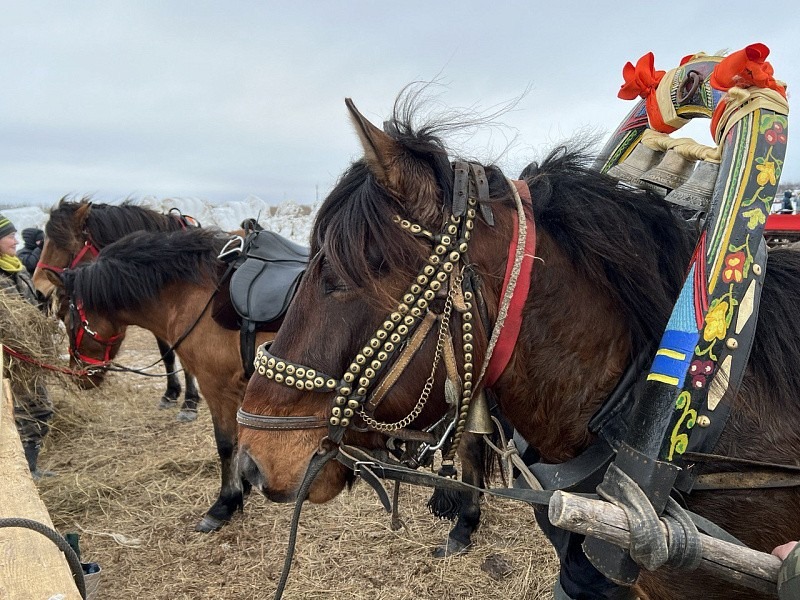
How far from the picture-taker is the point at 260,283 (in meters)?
3.30

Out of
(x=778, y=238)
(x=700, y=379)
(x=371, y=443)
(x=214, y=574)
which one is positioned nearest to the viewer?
(x=700, y=379)

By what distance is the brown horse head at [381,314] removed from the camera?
1.13 metres

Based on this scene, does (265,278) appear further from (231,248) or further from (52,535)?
(52,535)

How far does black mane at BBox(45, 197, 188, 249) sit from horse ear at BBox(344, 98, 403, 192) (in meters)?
4.94

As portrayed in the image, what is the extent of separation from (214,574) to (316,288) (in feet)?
8.80

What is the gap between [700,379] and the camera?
1071 millimetres

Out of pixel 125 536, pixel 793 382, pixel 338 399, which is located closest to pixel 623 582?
pixel 793 382

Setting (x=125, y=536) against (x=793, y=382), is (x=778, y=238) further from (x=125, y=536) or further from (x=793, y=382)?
(x=125, y=536)

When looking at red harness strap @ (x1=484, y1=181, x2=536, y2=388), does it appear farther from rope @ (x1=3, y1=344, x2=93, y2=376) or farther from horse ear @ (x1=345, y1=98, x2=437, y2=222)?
rope @ (x1=3, y1=344, x2=93, y2=376)

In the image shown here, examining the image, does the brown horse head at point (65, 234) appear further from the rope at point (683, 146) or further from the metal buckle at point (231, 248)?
the rope at point (683, 146)

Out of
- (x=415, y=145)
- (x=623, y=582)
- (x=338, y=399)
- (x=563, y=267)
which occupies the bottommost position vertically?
(x=623, y=582)

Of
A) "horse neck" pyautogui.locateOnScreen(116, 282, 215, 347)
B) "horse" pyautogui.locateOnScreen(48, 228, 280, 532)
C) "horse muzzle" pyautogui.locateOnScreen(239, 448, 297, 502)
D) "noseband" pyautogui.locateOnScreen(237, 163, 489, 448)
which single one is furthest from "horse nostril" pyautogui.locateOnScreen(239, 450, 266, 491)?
"horse neck" pyautogui.locateOnScreen(116, 282, 215, 347)

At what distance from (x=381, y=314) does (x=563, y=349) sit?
18.3 inches

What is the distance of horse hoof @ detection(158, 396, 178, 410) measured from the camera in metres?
6.06
